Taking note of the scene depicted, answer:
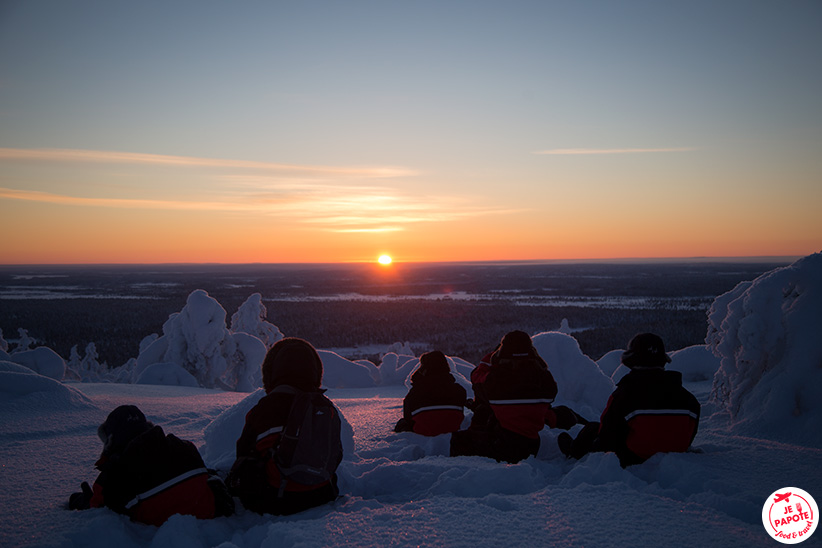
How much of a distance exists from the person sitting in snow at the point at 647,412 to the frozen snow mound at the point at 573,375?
7.83 ft

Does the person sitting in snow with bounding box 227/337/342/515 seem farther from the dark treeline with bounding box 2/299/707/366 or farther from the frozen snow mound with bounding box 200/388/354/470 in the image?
the dark treeline with bounding box 2/299/707/366

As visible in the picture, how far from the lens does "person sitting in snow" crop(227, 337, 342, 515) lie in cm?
324

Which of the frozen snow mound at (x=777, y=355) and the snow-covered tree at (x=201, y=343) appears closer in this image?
the frozen snow mound at (x=777, y=355)

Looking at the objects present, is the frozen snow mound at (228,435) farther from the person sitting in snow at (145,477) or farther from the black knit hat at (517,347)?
the black knit hat at (517,347)

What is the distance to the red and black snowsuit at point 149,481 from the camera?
116 inches

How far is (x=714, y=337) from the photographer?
550cm

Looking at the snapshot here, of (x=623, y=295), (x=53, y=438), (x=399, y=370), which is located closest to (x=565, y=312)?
(x=623, y=295)

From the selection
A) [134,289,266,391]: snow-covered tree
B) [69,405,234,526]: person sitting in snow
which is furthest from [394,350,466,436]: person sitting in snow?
[134,289,266,391]: snow-covered tree

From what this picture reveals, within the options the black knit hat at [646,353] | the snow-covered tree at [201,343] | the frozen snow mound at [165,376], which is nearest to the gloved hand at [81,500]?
the black knit hat at [646,353]

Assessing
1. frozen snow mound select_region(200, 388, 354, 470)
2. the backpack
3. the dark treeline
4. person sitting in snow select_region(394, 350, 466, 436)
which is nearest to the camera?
the backpack

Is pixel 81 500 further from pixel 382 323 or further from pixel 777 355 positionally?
pixel 382 323

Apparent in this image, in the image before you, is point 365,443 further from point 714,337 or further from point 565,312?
point 565,312

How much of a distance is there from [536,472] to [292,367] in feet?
6.58

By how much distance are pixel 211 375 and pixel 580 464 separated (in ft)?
43.1
